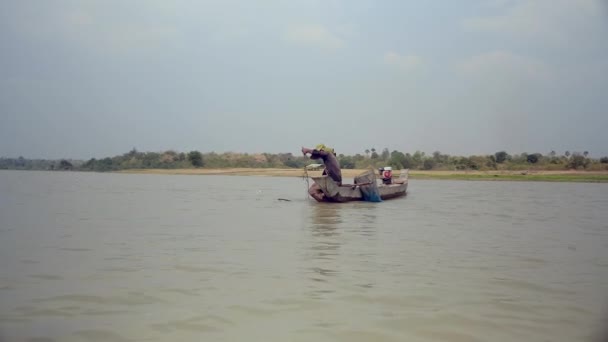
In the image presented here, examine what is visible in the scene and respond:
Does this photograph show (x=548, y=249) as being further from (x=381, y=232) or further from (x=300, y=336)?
(x=300, y=336)

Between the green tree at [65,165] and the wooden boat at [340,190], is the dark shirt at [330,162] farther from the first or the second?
the green tree at [65,165]

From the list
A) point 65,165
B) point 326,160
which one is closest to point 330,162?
point 326,160

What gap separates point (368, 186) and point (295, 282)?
743 inches

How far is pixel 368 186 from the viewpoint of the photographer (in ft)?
87.3

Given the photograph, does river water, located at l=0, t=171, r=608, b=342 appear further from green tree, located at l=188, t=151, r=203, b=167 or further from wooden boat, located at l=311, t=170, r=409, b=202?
green tree, located at l=188, t=151, r=203, b=167

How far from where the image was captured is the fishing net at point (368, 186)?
86.8ft

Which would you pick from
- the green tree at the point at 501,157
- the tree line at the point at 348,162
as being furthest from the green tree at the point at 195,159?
the green tree at the point at 501,157

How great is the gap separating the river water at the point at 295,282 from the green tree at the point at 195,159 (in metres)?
71.1

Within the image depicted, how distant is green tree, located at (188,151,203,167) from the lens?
86.2 metres

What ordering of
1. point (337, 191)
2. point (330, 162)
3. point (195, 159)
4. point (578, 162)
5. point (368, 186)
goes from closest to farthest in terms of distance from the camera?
point (330, 162), point (337, 191), point (368, 186), point (578, 162), point (195, 159)

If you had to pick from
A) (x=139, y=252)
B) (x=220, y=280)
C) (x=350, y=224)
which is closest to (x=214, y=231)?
(x=139, y=252)

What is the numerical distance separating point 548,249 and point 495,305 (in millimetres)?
5829

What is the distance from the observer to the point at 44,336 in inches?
219

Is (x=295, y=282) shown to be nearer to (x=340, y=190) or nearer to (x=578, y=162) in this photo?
(x=340, y=190)
